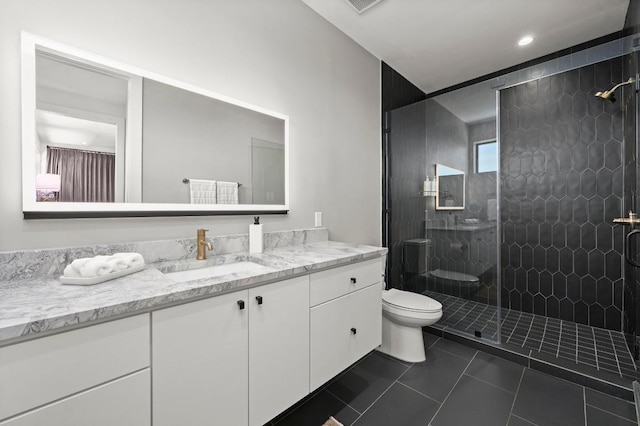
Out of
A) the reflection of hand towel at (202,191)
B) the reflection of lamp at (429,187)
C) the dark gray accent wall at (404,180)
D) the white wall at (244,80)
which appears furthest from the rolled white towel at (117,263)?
the reflection of lamp at (429,187)

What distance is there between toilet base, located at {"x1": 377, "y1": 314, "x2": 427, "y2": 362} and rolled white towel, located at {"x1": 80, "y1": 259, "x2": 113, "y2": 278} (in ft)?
6.11

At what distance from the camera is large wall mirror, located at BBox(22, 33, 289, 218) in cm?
102

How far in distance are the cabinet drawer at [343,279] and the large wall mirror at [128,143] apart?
0.60 meters

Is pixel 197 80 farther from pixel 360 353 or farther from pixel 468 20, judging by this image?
pixel 468 20

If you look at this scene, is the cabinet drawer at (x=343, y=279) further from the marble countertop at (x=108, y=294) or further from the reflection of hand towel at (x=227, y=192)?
the reflection of hand towel at (x=227, y=192)

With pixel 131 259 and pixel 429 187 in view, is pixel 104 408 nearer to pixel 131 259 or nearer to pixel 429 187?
pixel 131 259

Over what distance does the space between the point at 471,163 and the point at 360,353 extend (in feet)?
6.89

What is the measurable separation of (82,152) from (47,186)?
18cm

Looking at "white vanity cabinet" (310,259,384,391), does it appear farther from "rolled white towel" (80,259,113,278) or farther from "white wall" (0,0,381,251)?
"rolled white towel" (80,259,113,278)

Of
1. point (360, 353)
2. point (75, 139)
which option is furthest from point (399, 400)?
point (75, 139)

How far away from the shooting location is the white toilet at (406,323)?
195 cm

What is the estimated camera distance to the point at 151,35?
50.2 inches

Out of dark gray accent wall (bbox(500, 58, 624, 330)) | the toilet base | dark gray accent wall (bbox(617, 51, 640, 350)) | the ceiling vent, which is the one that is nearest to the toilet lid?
the toilet base

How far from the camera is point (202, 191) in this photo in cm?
144
